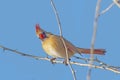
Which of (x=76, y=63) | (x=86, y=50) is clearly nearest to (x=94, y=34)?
(x=76, y=63)

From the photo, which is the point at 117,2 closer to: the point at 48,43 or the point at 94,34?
the point at 94,34

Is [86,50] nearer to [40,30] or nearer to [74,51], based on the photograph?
[74,51]

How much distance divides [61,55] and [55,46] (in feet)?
0.22

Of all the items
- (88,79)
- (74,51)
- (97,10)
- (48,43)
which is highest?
(48,43)

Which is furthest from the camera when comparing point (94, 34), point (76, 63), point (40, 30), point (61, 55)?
point (61, 55)

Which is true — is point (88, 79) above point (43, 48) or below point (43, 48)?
below

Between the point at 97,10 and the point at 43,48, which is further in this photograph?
the point at 43,48

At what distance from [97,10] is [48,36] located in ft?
4.25

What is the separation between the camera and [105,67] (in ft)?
3.25

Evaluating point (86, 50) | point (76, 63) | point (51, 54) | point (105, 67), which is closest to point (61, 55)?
point (51, 54)

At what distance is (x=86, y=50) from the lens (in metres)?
1.67

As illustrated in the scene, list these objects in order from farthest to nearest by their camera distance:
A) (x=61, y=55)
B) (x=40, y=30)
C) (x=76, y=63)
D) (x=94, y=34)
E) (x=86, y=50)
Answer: (x=61, y=55) < (x=86, y=50) < (x=40, y=30) < (x=76, y=63) < (x=94, y=34)

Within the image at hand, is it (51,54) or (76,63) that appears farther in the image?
(51,54)

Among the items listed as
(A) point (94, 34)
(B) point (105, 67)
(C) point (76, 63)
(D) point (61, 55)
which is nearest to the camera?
(A) point (94, 34)
